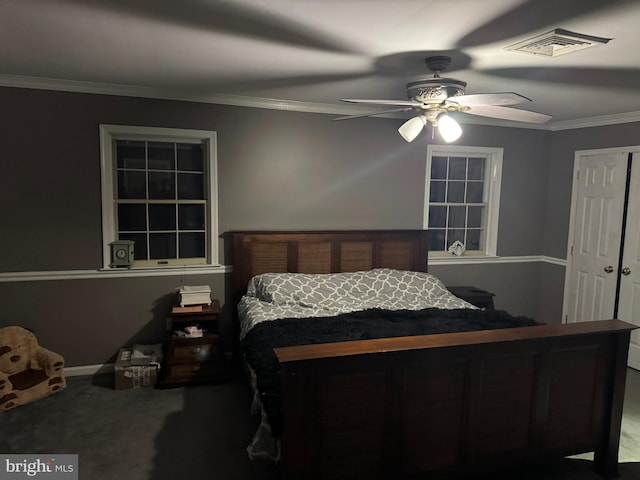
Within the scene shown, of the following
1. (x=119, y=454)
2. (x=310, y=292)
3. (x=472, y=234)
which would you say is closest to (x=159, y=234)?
(x=310, y=292)

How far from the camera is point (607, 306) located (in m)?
4.46

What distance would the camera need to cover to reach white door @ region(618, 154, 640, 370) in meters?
4.20

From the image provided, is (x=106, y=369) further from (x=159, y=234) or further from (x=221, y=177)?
(x=221, y=177)

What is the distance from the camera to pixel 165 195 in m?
4.06

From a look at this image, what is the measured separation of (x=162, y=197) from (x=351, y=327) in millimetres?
2114

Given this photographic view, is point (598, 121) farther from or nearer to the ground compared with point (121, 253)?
farther from the ground

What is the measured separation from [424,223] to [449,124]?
208 centimetres

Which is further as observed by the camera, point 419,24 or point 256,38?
point 256,38

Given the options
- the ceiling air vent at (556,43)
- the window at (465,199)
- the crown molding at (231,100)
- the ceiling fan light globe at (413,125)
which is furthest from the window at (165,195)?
the ceiling air vent at (556,43)

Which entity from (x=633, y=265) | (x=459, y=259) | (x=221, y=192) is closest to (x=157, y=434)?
(x=221, y=192)

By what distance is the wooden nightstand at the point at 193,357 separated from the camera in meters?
3.61

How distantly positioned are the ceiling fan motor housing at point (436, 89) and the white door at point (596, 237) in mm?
2610

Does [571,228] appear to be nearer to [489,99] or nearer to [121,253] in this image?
[489,99]

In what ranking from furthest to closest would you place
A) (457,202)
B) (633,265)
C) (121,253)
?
(457,202)
(633,265)
(121,253)
